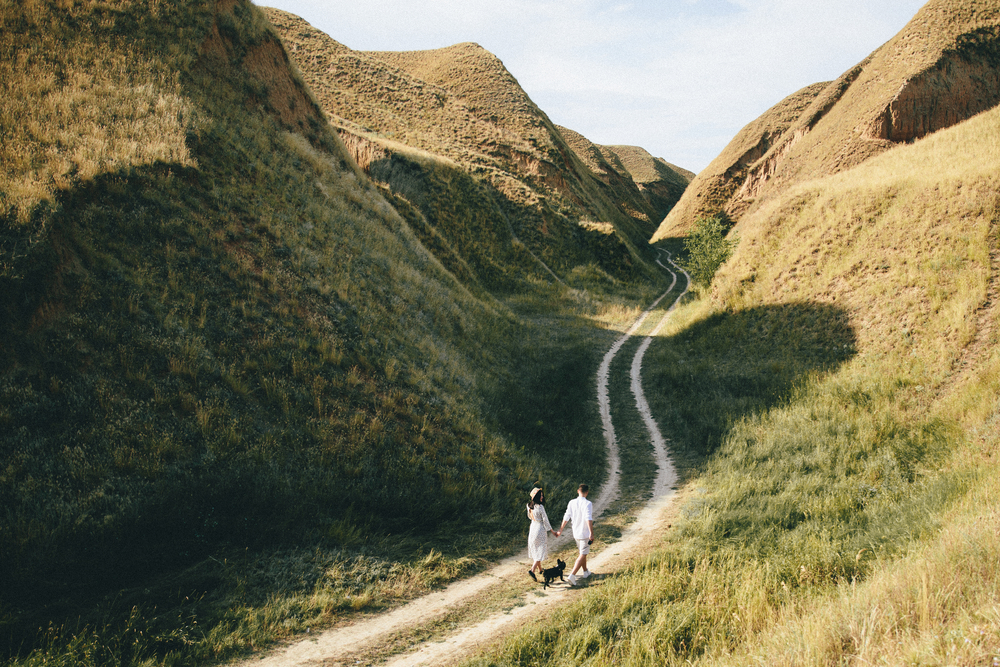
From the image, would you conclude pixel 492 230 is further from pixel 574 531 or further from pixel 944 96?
pixel 944 96

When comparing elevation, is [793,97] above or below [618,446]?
above

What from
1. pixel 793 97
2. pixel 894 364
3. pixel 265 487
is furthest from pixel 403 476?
pixel 793 97

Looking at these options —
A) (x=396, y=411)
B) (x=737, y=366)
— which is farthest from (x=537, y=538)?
(x=737, y=366)

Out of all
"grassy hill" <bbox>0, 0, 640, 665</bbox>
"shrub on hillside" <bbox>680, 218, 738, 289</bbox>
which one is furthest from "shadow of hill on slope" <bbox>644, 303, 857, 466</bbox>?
"shrub on hillside" <bbox>680, 218, 738, 289</bbox>

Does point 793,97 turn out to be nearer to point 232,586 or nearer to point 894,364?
point 894,364

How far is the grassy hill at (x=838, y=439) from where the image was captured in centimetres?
476

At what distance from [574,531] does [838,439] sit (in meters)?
7.31

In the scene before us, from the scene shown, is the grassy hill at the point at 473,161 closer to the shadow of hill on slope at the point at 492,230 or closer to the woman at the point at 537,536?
the shadow of hill on slope at the point at 492,230

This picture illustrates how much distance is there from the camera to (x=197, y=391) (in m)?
9.13

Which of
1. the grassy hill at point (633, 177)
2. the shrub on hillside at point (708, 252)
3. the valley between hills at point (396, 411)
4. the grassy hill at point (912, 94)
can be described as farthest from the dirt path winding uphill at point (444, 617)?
the grassy hill at point (633, 177)

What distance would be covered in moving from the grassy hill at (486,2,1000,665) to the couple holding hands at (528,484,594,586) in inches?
22.8

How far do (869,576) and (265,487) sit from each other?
896 cm

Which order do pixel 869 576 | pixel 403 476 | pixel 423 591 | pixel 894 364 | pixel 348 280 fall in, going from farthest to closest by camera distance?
pixel 348 280 < pixel 894 364 < pixel 403 476 < pixel 423 591 < pixel 869 576

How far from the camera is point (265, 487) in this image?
816cm
